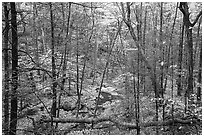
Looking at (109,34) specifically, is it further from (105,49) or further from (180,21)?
(180,21)

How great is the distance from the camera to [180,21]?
1070cm

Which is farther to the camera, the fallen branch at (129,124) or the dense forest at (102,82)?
the fallen branch at (129,124)

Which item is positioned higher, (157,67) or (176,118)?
(157,67)

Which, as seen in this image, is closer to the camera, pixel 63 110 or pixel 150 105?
pixel 150 105

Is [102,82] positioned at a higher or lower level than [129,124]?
higher

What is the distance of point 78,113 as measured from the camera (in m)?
8.27

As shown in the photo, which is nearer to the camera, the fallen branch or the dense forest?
the dense forest

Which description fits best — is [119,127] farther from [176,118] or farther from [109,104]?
[109,104]

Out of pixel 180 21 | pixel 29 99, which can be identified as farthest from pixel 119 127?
pixel 180 21

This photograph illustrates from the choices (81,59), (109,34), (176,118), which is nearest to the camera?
(176,118)

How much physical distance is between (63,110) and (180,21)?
24.7 ft

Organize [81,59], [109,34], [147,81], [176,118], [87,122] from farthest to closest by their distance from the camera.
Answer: [109,34]
[81,59]
[147,81]
[87,122]
[176,118]

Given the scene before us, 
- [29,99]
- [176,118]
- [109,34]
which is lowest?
[176,118]

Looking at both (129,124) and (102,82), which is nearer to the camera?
(129,124)
